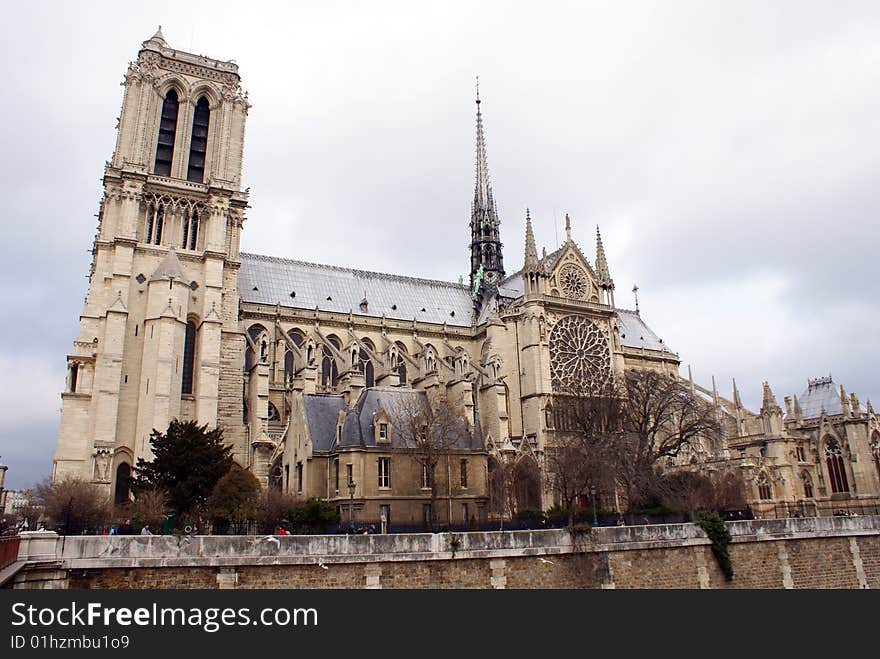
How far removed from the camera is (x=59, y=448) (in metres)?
38.1

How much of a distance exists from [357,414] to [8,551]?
21.5 meters

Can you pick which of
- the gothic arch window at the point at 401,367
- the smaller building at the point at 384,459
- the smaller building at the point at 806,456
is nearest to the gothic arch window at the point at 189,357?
the smaller building at the point at 384,459

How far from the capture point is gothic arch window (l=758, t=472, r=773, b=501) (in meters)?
51.7

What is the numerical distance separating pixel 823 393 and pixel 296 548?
182 ft

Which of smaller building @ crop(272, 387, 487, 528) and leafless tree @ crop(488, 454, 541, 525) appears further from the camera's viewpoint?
leafless tree @ crop(488, 454, 541, 525)

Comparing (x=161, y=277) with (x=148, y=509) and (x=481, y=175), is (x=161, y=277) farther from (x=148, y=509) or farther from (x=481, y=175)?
(x=481, y=175)

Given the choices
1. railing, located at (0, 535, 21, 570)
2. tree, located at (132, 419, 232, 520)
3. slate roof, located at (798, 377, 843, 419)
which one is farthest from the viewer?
slate roof, located at (798, 377, 843, 419)

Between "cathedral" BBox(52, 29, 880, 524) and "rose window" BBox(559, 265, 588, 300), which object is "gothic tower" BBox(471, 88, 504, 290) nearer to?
"cathedral" BBox(52, 29, 880, 524)

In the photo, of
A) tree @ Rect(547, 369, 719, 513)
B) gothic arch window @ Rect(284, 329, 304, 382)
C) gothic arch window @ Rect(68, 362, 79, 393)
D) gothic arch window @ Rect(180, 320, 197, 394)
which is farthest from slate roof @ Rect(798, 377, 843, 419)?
gothic arch window @ Rect(68, 362, 79, 393)

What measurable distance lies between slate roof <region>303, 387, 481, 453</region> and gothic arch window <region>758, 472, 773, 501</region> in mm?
26018

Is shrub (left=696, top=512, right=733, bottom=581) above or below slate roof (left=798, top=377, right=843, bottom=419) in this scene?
below

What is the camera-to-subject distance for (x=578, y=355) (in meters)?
54.1

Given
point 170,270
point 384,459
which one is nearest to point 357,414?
point 384,459
